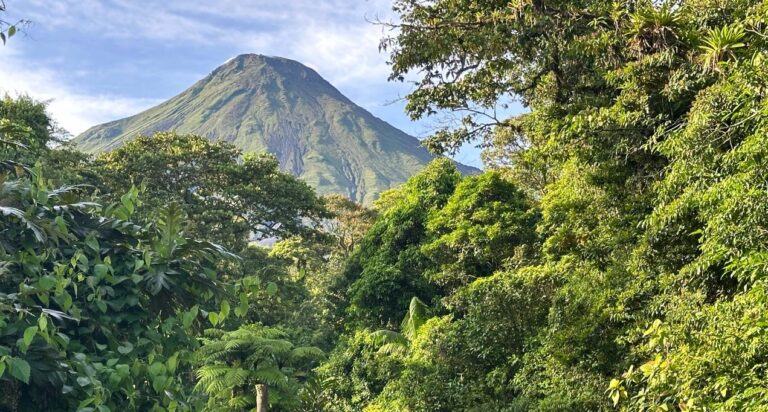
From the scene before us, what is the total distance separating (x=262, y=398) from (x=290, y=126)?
4716 inches

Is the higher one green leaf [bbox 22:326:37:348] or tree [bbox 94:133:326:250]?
tree [bbox 94:133:326:250]

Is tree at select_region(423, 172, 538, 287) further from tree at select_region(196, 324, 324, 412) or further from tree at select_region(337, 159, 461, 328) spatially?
tree at select_region(196, 324, 324, 412)

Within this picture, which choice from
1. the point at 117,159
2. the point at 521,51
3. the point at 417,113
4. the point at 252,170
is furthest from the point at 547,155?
the point at 117,159

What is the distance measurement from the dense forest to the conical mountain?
92.3 meters

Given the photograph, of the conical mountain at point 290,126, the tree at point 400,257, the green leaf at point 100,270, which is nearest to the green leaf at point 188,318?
the green leaf at point 100,270

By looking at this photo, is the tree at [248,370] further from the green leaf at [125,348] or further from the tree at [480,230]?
the green leaf at [125,348]

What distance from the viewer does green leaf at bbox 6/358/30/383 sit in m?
1.87

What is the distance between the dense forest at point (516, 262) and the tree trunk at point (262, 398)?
50 mm

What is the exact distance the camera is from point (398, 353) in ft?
37.4

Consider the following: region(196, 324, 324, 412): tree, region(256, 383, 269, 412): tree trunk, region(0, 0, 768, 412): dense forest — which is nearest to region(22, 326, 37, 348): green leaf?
region(0, 0, 768, 412): dense forest

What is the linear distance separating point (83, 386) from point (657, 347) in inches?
228

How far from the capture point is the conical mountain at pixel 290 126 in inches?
4429

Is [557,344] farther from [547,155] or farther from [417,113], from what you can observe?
[417,113]

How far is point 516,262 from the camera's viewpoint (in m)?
10.9
